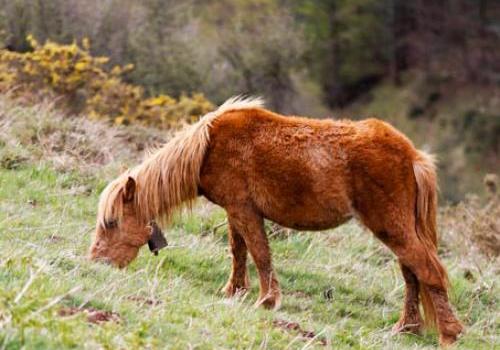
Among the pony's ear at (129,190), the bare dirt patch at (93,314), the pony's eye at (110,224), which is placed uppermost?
the pony's ear at (129,190)

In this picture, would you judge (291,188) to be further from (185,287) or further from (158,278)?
(158,278)

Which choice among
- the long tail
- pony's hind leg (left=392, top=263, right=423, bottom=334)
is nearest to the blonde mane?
the long tail

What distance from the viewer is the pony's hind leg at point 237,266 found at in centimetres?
720

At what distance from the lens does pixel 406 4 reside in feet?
143

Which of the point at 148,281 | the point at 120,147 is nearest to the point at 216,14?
the point at 120,147

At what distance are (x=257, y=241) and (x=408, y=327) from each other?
144 cm

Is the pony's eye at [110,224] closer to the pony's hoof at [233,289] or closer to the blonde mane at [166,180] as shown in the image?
the blonde mane at [166,180]

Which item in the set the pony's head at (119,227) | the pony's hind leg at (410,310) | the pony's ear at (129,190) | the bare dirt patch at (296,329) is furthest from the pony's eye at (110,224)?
the pony's hind leg at (410,310)

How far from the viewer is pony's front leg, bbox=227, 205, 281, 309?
6.88m

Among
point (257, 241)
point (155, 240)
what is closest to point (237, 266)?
point (257, 241)

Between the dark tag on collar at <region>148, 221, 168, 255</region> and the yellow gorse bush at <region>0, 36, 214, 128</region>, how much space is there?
21.2 ft

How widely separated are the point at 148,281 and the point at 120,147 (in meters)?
5.42

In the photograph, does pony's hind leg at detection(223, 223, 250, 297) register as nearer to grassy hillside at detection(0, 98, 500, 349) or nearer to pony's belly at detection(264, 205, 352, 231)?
grassy hillside at detection(0, 98, 500, 349)

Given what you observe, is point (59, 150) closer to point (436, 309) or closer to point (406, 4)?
point (436, 309)
